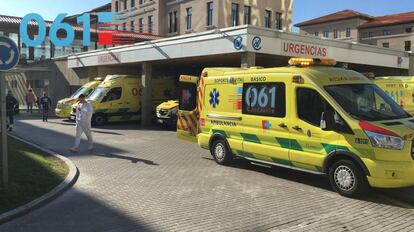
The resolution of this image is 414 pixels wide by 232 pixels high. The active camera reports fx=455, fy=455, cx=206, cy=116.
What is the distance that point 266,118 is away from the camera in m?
9.55

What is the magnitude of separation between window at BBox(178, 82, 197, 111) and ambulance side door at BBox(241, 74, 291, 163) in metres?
2.92

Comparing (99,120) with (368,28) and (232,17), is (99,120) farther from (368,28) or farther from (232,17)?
(368,28)

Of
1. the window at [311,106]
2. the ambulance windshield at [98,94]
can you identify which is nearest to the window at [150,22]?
the ambulance windshield at [98,94]

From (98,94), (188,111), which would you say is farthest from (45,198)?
(98,94)

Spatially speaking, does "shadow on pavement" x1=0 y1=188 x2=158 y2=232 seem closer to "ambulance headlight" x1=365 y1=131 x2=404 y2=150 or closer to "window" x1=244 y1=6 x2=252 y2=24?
"ambulance headlight" x1=365 y1=131 x2=404 y2=150

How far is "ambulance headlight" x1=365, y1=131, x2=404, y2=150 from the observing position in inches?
287

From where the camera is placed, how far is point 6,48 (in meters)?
7.56

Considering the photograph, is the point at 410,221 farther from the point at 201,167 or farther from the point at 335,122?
the point at 201,167

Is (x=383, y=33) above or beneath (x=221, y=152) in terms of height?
above

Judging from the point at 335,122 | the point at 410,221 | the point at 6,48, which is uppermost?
the point at 6,48

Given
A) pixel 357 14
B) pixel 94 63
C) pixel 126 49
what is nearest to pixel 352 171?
pixel 126 49

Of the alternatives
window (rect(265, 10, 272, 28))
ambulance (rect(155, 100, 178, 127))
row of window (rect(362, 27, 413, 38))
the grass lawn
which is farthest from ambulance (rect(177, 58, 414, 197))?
row of window (rect(362, 27, 413, 38))

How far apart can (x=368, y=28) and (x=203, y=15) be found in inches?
1918

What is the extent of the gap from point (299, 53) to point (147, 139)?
6.33 metres
